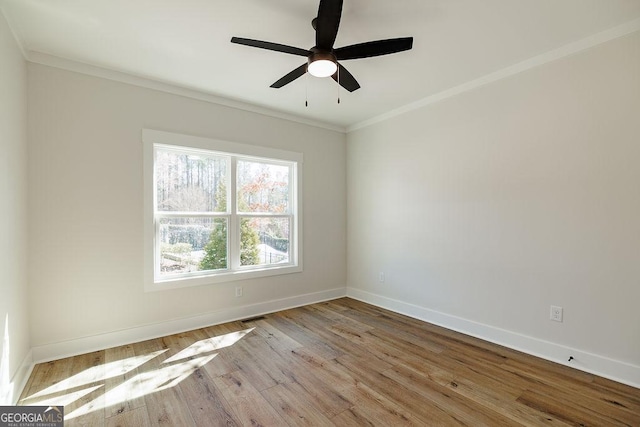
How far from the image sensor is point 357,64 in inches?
110

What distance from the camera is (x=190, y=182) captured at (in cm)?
345

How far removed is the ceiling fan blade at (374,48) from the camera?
196cm

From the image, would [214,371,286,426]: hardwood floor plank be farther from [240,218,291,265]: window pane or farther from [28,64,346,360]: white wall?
[240,218,291,265]: window pane

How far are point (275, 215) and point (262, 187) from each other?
0.42m

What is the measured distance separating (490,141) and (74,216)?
13.4ft

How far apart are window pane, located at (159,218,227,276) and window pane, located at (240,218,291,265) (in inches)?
10.7

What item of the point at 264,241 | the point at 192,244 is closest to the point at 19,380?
the point at 192,244

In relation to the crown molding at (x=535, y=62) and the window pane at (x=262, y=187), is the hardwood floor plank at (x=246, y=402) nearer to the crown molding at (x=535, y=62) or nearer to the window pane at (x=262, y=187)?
the window pane at (x=262, y=187)

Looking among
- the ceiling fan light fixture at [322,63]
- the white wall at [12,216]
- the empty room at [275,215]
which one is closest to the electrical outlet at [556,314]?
the empty room at [275,215]

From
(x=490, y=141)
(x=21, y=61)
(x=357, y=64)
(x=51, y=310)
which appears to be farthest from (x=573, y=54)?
(x=51, y=310)

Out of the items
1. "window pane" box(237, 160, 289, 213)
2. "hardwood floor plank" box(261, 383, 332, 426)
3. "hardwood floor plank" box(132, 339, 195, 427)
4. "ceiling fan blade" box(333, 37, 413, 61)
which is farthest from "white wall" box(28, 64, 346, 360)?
"ceiling fan blade" box(333, 37, 413, 61)

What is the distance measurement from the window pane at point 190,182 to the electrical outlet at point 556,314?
3524mm

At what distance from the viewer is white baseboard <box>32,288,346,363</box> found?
2.66m

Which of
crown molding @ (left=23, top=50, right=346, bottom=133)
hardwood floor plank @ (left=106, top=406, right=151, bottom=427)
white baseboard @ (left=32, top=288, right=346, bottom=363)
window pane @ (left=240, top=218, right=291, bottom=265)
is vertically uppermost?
crown molding @ (left=23, top=50, right=346, bottom=133)
